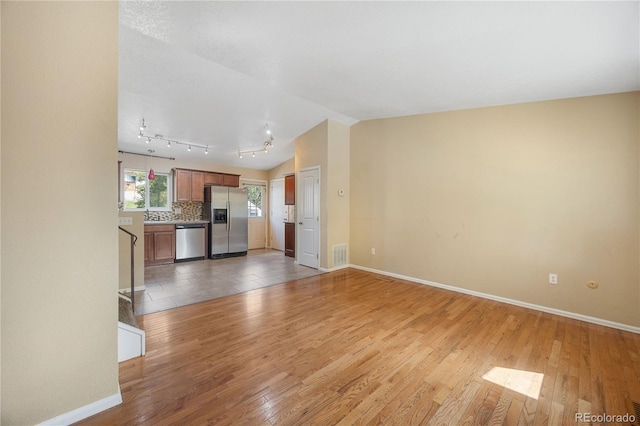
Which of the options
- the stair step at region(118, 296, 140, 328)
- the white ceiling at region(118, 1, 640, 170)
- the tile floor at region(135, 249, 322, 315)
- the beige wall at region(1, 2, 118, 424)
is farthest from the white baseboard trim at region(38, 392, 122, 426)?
the white ceiling at region(118, 1, 640, 170)

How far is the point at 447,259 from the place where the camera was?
404 centimetres

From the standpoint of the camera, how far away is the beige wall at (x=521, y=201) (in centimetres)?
282

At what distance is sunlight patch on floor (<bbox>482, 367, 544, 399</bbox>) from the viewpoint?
1.82 meters

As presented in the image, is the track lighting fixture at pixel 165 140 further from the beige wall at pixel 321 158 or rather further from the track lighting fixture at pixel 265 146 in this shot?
the beige wall at pixel 321 158

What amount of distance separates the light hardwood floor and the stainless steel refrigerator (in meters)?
3.36

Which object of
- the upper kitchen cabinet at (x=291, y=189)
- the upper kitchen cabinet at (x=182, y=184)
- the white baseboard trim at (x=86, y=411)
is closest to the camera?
the white baseboard trim at (x=86, y=411)

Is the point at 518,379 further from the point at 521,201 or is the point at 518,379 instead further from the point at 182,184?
the point at 182,184

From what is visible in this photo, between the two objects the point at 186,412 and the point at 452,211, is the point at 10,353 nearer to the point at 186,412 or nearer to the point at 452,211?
the point at 186,412

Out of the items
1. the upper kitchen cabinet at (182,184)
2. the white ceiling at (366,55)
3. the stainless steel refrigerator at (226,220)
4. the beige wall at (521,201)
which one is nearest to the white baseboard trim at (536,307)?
the beige wall at (521,201)

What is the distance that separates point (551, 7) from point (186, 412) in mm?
3648

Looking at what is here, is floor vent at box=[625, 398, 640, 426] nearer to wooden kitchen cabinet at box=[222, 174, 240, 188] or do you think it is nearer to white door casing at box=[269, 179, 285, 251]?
white door casing at box=[269, 179, 285, 251]

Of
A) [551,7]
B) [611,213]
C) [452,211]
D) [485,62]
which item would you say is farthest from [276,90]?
[611,213]

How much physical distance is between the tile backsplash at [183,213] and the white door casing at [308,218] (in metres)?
3.04

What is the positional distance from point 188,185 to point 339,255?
4.16 meters
